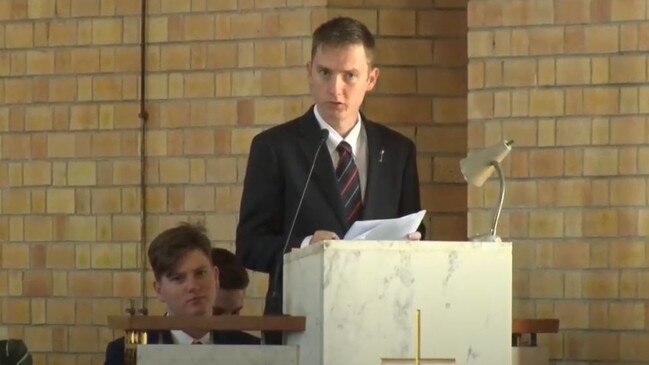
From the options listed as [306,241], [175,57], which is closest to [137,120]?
[175,57]

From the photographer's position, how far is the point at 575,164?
698 centimetres

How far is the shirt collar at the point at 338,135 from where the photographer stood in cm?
566

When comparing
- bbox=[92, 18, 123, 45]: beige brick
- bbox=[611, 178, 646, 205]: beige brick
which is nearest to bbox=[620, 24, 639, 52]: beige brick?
bbox=[611, 178, 646, 205]: beige brick

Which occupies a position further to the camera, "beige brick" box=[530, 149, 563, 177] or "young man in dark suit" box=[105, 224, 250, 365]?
"beige brick" box=[530, 149, 563, 177]

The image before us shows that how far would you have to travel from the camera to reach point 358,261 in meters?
4.81

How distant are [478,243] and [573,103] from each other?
228 cm

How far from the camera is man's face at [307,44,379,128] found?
554cm

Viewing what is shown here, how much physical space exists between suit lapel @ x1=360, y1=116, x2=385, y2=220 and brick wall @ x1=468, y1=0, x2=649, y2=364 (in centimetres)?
143

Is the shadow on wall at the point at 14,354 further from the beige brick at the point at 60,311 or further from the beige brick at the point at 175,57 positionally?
the beige brick at the point at 175,57

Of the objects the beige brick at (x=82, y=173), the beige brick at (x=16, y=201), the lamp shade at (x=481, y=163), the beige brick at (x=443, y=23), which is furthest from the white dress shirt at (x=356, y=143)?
the beige brick at (x=16, y=201)

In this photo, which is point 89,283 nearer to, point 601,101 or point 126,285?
point 126,285

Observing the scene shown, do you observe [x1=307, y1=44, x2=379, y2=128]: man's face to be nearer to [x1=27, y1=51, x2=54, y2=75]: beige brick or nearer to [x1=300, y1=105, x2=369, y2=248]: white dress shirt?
[x1=300, y1=105, x2=369, y2=248]: white dress shirt

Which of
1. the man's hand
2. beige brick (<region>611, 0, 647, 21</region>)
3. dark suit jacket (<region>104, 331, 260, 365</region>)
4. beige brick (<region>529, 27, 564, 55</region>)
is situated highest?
beige brick (<region>611, 0, 647, 21</region>)

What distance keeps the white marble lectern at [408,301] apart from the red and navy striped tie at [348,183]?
731 millimetres
